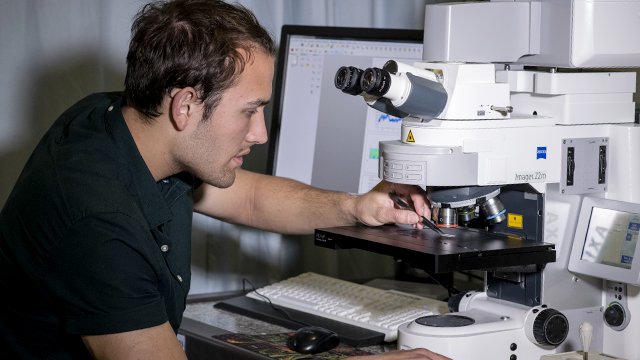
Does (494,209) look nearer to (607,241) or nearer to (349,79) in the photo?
(607,241)

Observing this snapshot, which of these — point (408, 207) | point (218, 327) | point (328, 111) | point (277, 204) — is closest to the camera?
point (408, 207)

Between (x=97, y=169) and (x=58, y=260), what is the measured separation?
0.15 metres

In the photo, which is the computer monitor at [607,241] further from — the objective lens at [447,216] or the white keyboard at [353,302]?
the white keyboard at [353,302]

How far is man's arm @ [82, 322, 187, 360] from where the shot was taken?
1.47 metres

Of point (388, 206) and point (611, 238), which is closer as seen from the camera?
point (611, 238)

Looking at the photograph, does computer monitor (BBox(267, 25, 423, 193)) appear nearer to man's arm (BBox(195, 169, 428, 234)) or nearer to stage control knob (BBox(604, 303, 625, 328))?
man's arm (BBox(195, 169, 428, 234))

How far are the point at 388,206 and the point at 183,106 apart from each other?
1.64ft

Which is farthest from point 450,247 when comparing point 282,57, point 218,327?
point 282,57

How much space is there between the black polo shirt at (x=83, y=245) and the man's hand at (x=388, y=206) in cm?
42

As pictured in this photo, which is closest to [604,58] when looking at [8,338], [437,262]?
[437,262]

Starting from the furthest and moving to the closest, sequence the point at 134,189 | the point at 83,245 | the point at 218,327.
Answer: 1. the point at 218,327
2. the point at 134,189
3. the point at 83,245

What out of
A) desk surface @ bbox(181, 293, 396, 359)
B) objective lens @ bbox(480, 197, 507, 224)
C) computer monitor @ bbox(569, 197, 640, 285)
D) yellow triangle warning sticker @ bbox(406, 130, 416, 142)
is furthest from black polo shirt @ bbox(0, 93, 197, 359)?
computer monitor @ bbox(569, 197, 640, 285)

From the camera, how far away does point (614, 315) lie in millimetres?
1730

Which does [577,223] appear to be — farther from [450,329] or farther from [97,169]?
[97,169]
